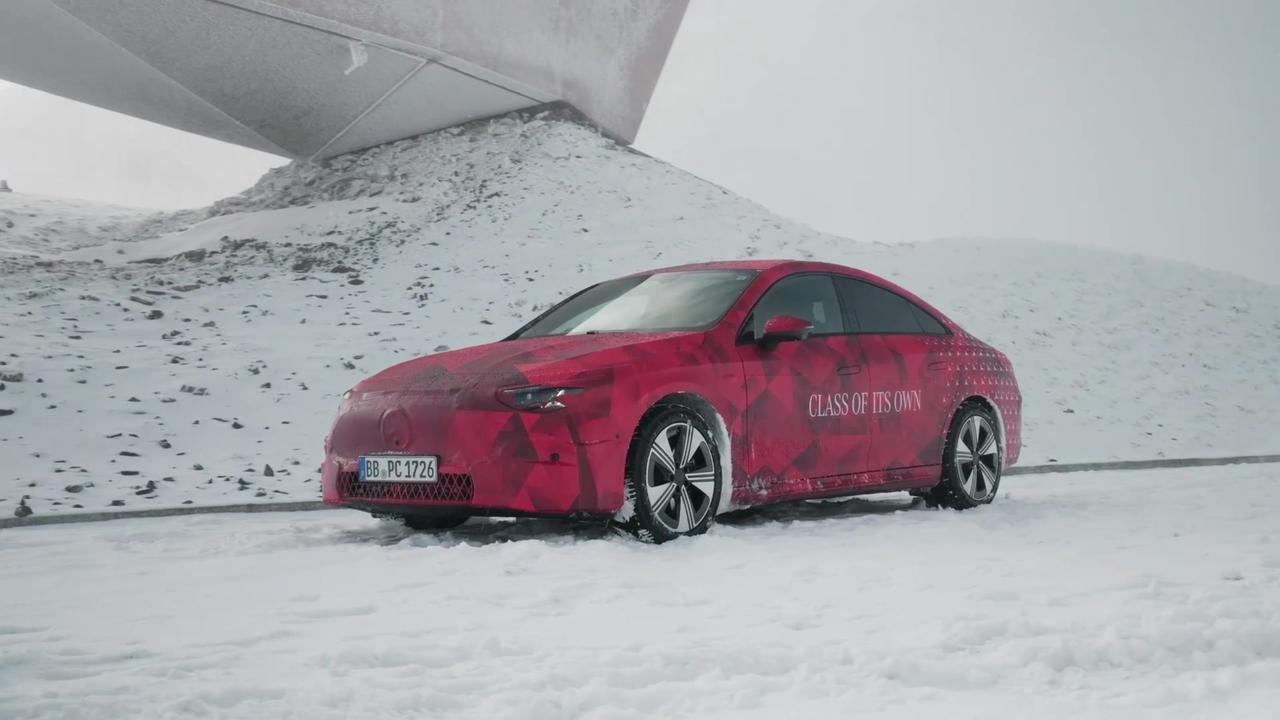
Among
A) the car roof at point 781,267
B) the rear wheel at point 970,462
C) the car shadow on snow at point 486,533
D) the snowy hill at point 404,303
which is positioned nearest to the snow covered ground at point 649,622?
the car shadow on snow at point 486,533

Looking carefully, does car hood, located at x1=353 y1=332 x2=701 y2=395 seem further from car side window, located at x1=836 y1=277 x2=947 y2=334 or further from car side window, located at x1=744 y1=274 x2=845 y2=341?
car side window, located at x1=836 y1=277 x2=947 y2=334

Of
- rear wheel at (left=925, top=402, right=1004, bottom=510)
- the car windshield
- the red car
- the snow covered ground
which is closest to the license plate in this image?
the red car

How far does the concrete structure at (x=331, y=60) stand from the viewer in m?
22.2

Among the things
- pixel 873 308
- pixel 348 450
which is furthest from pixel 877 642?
pixel 873 308

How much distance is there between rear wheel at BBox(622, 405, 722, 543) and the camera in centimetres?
592

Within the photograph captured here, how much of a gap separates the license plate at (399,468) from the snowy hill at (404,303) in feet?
8.83

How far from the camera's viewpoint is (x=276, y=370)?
13.3m

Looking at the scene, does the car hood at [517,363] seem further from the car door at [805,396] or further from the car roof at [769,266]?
the car roof at [769,266]

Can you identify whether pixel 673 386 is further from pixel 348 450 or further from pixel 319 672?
pixel 319 672

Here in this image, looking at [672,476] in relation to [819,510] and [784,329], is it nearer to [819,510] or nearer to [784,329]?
[784,329]

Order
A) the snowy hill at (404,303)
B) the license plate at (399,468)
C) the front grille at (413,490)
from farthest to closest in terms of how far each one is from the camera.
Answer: the snowy hill at (404,303) < the license plate at (399,468) < the front grille at (413,490)

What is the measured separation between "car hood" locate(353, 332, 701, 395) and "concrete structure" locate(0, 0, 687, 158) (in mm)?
17288

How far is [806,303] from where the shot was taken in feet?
23.7

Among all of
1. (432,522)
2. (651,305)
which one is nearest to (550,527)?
(432,522)
